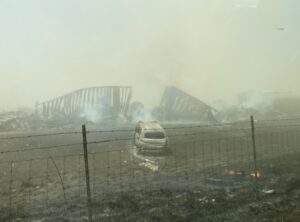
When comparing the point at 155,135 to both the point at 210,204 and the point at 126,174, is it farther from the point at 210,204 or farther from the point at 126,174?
the point at 210,204

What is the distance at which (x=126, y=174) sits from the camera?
1097 cm

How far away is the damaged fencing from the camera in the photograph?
8102mm

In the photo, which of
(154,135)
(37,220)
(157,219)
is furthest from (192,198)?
(154,135)

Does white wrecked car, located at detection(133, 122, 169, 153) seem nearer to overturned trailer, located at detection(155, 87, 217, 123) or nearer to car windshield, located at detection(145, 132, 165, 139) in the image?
car windshield, located at detection(145, 132, 165, 139)

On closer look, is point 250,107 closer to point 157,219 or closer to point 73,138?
point 73,138

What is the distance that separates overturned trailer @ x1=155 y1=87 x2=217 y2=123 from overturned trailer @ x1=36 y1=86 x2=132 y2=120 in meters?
2.05

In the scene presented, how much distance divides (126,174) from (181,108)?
13890mm

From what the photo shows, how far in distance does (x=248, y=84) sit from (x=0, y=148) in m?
19.6

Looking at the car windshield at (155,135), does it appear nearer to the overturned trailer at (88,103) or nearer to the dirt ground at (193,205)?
the dirt ground at (193,205)

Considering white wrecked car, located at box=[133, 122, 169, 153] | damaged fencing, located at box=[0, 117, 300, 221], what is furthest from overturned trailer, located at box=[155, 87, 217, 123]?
white wrecked car, located at box=[133, 122, 169, 153]

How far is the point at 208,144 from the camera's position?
50.4 feet

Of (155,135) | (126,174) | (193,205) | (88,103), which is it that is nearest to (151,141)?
(155,135)

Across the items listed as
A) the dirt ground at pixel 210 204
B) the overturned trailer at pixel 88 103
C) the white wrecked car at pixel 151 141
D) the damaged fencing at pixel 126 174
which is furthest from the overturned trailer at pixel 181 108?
the dirt ground at pixel 210 204

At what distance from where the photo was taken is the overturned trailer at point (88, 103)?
75.8 feet
